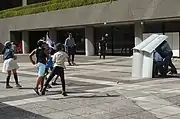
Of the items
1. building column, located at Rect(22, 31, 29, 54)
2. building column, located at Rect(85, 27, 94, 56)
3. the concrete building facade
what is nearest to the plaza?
the concrete building facade

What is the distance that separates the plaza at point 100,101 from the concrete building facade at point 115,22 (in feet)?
33.5

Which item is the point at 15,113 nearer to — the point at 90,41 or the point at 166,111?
the point at 166,111

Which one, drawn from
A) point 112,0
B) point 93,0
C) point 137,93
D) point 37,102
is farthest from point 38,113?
point 93,0

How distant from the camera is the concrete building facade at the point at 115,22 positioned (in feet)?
75.0

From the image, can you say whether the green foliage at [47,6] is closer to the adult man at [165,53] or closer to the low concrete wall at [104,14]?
the low concrete wall at [104,14]

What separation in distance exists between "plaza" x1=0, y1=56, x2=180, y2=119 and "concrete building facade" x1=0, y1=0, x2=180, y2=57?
10.2 meters

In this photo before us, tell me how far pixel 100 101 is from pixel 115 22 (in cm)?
1720

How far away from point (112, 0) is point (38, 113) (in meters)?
18.8

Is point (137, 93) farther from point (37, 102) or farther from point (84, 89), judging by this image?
point (37, 102)

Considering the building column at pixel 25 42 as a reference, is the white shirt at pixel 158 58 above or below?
below

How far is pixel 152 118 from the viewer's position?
7.55m

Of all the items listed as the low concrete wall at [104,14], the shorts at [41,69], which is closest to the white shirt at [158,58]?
the shorts at [41,69]

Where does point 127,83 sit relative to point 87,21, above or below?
below

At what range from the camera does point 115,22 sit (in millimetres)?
26188
